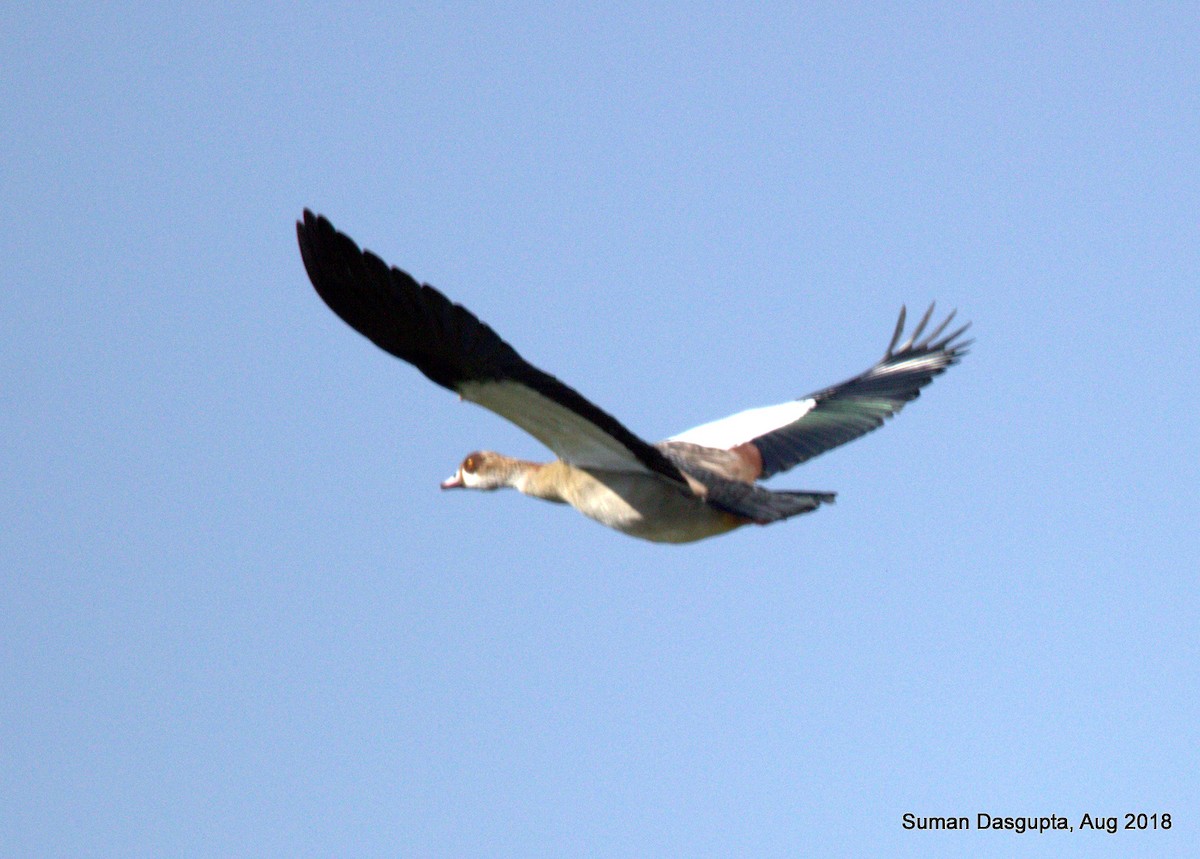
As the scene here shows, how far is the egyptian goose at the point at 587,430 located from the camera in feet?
27.8

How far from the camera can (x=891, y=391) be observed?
13414 mm

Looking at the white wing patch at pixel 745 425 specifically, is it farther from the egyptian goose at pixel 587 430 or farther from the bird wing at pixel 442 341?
the bird wing at pixel 442 341

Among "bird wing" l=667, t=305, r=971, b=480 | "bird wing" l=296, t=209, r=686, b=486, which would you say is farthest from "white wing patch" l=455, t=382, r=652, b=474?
"bird wing" l=667, t=305, r=971, b=480

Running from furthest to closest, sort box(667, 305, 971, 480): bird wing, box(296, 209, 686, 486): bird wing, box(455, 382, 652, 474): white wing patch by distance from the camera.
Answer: box(667, 305, 971, 480): bird wing < box(455, 382, 652, 474): white wing patch < box(296, 209, 686, 486): bird wing

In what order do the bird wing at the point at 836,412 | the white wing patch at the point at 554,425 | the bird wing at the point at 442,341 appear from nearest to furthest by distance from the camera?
the bird wing at the point at 442,341
the white wing patch at the point at 554,425
the bird wing at the point at 836,412

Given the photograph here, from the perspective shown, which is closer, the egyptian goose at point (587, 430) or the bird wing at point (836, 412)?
the egyptian goose at point (587, 430)

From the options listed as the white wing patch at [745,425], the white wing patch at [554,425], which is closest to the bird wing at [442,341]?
the white wing patch at [554,425]

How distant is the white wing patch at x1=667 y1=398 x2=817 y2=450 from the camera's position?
40.3 ft

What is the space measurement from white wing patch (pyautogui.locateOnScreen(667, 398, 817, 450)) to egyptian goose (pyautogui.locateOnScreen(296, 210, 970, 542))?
11 millimetres

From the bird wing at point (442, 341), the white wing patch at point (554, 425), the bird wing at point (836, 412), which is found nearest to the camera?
the bird wing at point (442, 341)

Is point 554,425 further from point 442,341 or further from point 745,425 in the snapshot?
point 745,425

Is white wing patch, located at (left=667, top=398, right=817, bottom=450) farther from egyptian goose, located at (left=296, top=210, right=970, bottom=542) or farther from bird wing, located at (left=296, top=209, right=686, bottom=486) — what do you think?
bird wing, located at (left=296, top=209, right=686, bottom=486)

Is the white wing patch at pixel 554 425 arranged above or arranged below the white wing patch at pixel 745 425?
below

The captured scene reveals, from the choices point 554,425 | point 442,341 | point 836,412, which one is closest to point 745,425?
point 836,412
